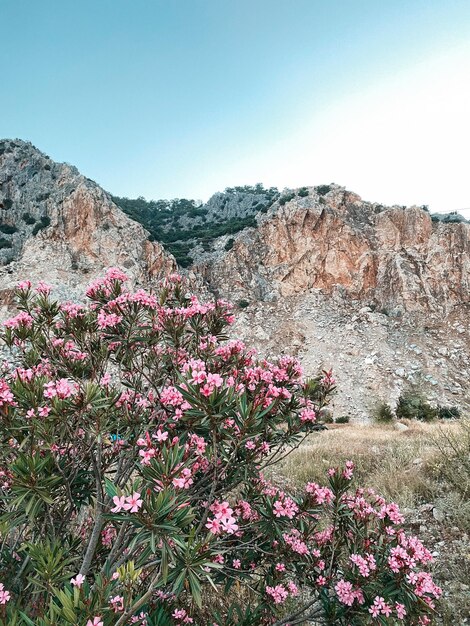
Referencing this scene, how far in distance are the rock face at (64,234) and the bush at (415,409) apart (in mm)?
20905

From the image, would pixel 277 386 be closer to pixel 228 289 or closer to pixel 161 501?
pixel 161 501

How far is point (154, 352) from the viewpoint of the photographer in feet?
10.2

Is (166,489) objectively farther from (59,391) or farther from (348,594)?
(348,594)

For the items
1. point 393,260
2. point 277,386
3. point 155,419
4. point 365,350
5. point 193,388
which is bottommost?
point 365,350

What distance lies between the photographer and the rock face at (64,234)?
1009 inches

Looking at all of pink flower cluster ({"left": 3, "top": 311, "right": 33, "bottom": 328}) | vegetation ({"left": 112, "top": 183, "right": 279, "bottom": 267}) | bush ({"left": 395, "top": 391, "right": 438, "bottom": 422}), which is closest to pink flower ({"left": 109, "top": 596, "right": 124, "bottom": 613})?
pink flower cluster ({"left": 3, "top": 311, "right": 33, "bottom": 328})

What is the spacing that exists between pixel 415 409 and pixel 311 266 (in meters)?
16.9

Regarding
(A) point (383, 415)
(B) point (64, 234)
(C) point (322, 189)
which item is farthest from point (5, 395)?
(C) point (322, 189)

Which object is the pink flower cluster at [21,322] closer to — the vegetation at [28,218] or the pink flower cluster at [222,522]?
the pink flower cluster at [222,522]

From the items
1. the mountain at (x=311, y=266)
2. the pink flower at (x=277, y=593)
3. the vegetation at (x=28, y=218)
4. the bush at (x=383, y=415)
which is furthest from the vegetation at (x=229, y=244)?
the pink flower at (x=277, y=593)

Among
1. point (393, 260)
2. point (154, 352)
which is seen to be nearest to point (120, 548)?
point (154, 352)

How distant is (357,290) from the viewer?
98.4ft

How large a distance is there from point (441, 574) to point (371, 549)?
162 cm

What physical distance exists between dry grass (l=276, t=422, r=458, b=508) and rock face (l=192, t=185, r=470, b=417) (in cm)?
1390
